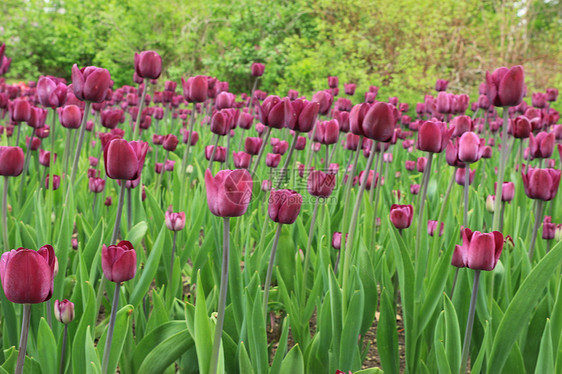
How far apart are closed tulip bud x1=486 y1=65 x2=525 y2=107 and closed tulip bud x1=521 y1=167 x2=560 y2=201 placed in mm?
218

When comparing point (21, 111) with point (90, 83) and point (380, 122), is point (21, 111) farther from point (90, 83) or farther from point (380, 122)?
point (380, 122)

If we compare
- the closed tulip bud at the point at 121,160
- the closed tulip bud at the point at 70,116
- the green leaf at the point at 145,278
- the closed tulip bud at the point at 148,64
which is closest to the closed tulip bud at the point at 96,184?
the closed tulip bud at the point at 70,116

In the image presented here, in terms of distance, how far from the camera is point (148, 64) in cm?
204

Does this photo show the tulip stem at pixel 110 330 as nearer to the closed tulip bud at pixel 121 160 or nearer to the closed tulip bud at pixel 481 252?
the closed tulip bud at pixel 121 160

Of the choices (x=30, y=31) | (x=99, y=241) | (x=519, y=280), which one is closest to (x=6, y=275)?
(x=99, y=241)

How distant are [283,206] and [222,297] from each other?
355mm

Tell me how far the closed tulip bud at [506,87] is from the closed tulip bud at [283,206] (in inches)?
28.2

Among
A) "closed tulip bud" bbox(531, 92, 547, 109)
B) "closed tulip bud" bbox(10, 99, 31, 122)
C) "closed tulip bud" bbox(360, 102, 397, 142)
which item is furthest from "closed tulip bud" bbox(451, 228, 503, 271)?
"closed tulip bud" bbox(531, 92, 547, 109)

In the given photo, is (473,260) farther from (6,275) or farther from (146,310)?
(146,310)

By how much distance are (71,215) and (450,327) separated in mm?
1185

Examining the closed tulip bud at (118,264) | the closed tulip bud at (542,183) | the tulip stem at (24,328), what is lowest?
the tulip stem at (24,328)

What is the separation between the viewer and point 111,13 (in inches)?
517

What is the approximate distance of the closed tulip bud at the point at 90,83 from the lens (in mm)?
1597

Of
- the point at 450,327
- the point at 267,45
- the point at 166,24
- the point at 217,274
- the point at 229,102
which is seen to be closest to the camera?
the point at 450,327
